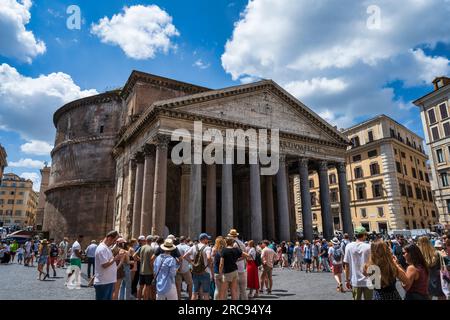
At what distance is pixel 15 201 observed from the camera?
68875 mm

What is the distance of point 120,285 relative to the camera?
6766mm

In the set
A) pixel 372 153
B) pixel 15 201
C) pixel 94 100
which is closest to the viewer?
pixel 94 100

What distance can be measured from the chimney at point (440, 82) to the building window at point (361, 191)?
11.8 metres

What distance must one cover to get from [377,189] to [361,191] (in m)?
1.97

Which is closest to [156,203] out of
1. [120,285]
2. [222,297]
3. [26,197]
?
[120,285]

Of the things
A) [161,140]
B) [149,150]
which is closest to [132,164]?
[149,150]

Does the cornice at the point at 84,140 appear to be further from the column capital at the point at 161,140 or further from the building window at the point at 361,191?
the building window at the point at 361,191

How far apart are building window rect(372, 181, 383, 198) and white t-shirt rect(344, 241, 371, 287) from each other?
28797 mm

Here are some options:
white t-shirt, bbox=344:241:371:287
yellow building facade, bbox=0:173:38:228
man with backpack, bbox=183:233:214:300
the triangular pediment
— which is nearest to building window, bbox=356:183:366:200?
the triangular pediment

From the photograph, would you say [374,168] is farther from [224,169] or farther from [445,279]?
[445,279]

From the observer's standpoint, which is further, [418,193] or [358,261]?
[418,193]

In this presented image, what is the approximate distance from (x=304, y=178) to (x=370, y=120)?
712 inches

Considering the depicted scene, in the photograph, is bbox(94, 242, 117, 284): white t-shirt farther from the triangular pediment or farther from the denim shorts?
the triangular pediment
